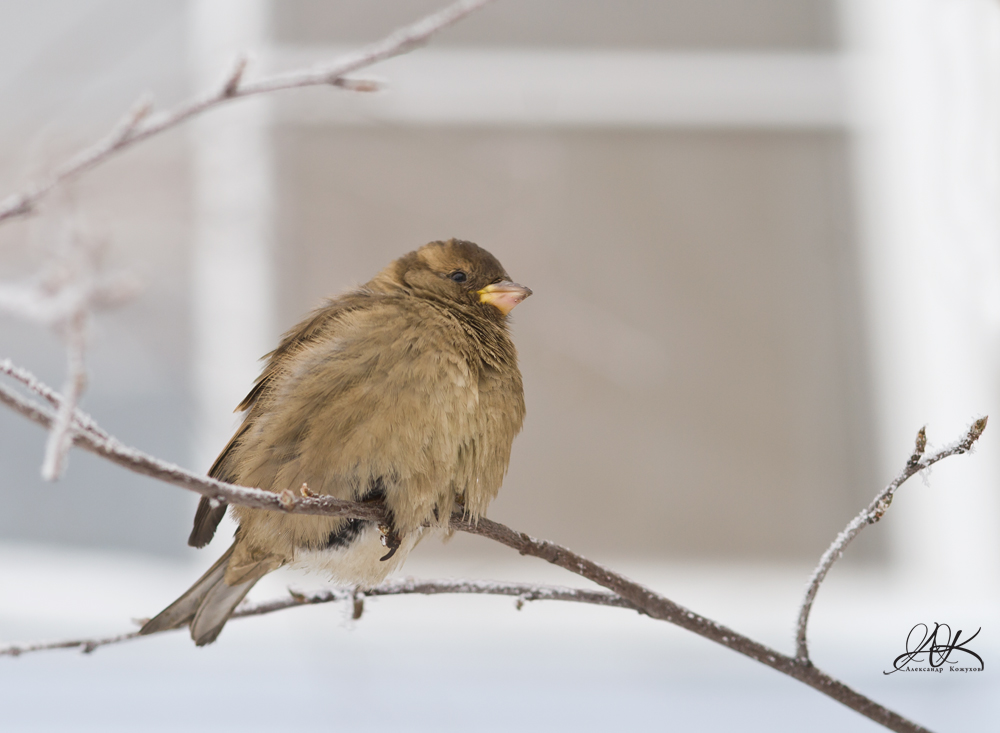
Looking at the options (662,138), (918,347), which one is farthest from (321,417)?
(918,347)

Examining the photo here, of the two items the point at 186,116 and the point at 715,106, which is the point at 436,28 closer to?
the point at 186,116

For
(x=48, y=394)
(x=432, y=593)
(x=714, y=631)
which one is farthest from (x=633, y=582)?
(x=48, y=394)

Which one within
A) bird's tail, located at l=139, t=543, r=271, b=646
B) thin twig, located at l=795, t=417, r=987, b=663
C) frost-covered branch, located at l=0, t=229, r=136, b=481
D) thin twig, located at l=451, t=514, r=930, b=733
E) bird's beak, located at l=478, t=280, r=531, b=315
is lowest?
bird's tail, located at l=139, t=543, r=271, b=646

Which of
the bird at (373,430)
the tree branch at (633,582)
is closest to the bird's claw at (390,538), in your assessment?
the bird at (373,430)

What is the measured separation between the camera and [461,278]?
162cm

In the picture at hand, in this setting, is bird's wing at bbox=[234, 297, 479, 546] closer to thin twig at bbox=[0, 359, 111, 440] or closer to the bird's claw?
the bird's claw

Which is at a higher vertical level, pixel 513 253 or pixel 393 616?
pixel 513 253

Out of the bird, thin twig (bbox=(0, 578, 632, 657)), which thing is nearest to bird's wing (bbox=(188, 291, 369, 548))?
the bird

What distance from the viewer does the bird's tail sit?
142cm

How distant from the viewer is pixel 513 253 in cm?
352

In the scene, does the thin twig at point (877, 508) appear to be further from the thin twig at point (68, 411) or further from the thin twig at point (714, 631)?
the thin twig at point (68, 411)

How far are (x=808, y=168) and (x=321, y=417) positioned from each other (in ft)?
11.3

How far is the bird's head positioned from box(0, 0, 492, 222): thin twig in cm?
77

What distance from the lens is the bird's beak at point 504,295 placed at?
5.06 ft
